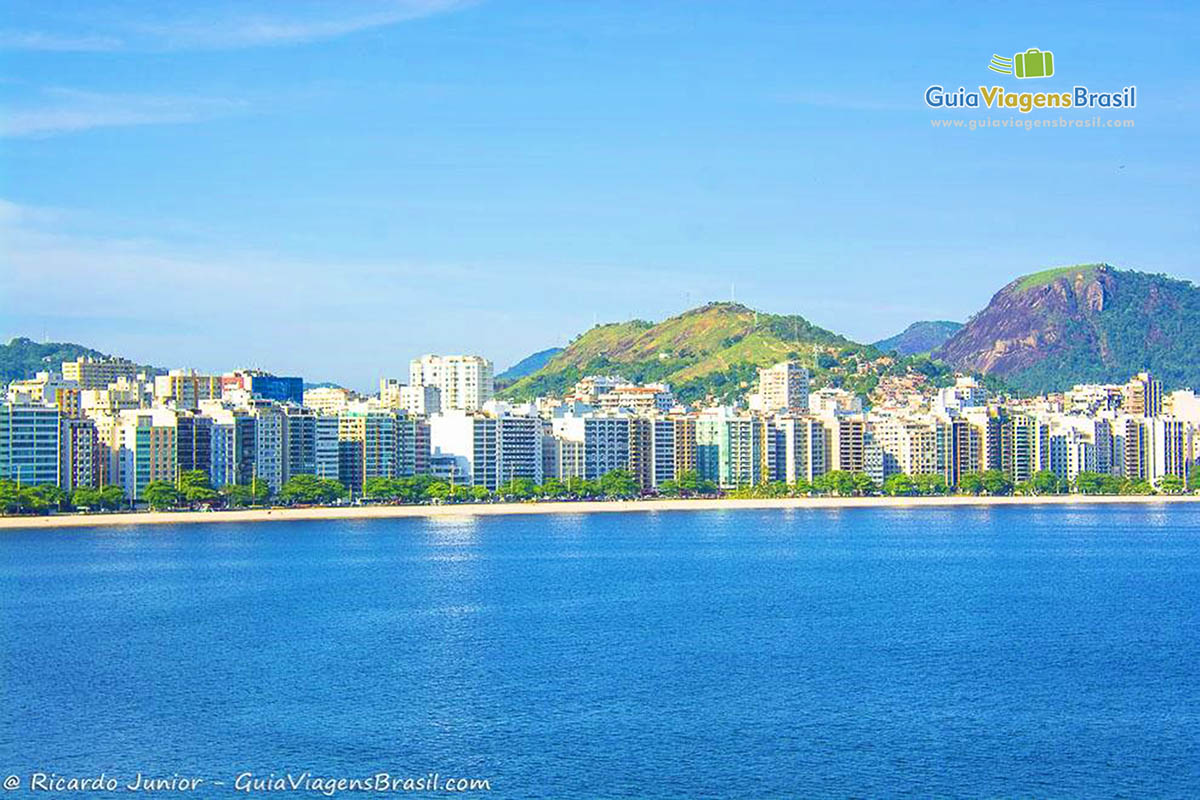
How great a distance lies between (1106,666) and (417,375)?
120 m

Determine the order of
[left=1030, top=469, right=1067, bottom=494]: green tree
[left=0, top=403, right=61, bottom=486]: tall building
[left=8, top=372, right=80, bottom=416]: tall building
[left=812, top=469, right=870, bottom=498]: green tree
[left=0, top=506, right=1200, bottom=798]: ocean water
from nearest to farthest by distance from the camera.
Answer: [left=0, top=506, right=1200, bottom=798]: ocean water → [left=0, top=403, right=61, bottom=486]: tall building → [left=812, top=469, right=870, bottom=498]: green tree → [left=1030, top=469, right=1067, bottom=494]: green tree → [left=8, top=372, right=80, bottom=416]: tall building

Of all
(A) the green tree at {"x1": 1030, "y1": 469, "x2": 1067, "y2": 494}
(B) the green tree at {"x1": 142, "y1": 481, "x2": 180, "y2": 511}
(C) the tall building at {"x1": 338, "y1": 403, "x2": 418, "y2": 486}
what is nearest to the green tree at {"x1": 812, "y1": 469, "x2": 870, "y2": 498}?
(A) the green tree at {"x1": 1030, "y1": 469, "x2": 1067, "y2": 494}

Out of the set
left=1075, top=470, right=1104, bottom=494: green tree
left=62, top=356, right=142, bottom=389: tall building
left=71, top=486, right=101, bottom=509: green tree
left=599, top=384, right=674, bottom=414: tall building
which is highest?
left=62, top=356, right=142, bottom=389: tall building

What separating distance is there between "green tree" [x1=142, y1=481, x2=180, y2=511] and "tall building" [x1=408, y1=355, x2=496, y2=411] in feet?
201

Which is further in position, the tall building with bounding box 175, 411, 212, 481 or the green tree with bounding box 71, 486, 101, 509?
the tall building with bounding box 175, 411, 212, 481

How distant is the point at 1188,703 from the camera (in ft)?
96.2

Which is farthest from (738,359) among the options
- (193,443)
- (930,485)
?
(193,443)

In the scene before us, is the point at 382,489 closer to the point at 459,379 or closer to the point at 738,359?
the point at 459,379

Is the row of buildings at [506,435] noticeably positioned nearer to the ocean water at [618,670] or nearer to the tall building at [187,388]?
the tall building at [187,388]

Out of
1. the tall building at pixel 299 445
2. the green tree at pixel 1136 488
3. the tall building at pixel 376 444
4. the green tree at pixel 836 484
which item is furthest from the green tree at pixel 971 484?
the tall building at pixel 299 445

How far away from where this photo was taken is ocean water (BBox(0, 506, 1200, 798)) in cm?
2528

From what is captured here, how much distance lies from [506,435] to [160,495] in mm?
25629

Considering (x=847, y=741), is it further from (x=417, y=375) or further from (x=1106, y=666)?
(x=417, y=375)

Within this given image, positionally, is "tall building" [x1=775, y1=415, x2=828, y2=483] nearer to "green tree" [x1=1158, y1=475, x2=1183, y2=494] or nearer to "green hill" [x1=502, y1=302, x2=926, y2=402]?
"green tree" [x1=1158, y1=475, x2=1183, y2=494]
